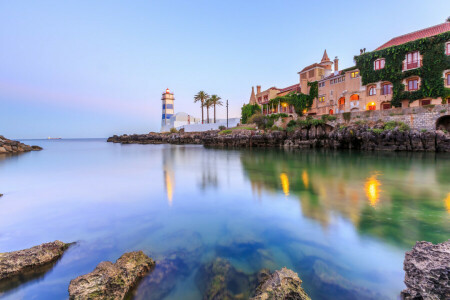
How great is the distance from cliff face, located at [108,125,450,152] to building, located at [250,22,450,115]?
6.50 metres

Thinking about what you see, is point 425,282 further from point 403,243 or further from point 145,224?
point 145,224

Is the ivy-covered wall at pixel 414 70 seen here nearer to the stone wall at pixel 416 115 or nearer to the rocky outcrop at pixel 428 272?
the stone wall at pixel 416 115

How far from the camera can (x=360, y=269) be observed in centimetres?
412

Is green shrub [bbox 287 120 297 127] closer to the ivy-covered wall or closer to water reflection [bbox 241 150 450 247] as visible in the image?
the ivy-covered wall

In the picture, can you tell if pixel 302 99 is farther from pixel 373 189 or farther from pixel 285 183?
pixel 373 189

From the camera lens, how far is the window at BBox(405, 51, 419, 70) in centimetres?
2773

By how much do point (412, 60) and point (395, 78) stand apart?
2.71 m

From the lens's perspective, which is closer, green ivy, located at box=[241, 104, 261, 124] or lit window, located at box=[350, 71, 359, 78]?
lit window, located at box=[350, 71, 359, 78]

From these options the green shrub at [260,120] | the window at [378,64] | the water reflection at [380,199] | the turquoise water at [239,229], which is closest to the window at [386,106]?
the window at [378,64]

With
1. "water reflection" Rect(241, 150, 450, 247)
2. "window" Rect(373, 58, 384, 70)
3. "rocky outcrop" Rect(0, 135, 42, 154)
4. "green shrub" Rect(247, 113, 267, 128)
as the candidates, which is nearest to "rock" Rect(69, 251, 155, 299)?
"water reflection" Rect(241, 150, 450, 247)

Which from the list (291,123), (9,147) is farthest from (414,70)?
(9,147)

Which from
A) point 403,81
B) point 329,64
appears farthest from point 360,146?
point 329,64

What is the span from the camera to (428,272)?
283 centimetres

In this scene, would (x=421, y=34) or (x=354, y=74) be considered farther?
(x=354, y=74)
